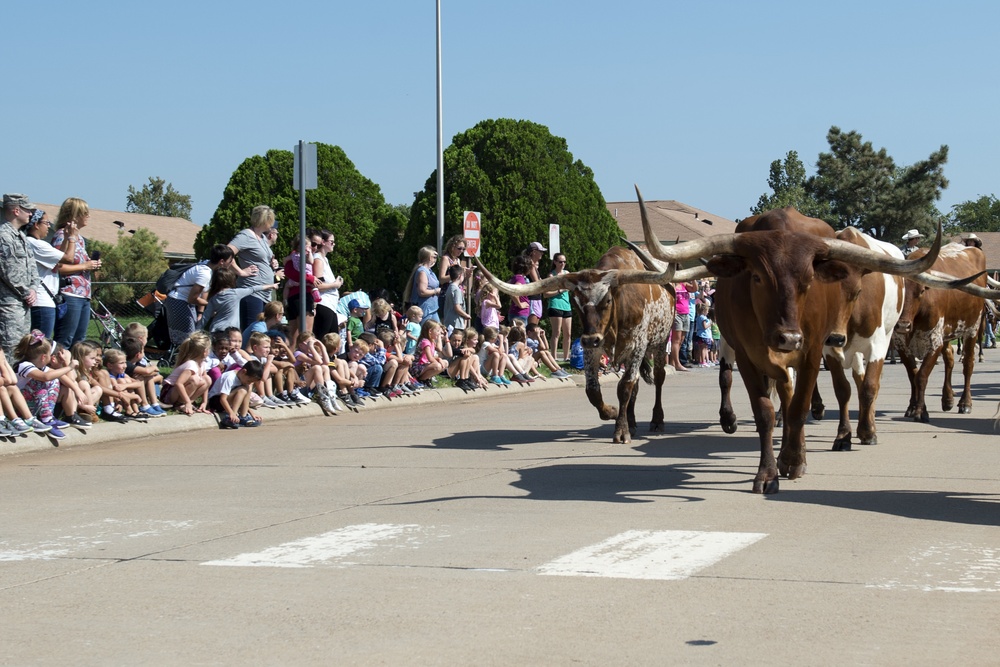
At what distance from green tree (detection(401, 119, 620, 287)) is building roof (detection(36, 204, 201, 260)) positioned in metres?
19.6

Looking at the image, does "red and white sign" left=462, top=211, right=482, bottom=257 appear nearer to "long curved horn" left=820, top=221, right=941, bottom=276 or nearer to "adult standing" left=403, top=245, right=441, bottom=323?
"adult standing" left=403, top=245, right=441, bottom=323

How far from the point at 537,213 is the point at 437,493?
105 ft

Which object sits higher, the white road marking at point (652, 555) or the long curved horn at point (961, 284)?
the long curved horn at point (961, 284)

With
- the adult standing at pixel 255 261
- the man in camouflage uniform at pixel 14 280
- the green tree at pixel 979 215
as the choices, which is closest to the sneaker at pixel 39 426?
the man in camouflage uniform at pixel 14 280

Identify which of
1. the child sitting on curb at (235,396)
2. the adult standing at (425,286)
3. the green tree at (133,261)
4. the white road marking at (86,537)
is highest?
the green tree at (133,261)

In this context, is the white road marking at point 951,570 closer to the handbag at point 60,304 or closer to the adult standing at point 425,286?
the handbag at point 60,304

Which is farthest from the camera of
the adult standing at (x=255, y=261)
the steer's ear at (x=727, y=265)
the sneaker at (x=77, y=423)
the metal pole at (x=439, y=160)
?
the metal pole at (x=439, y=160)

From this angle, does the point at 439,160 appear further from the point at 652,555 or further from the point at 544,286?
the point at 652,555

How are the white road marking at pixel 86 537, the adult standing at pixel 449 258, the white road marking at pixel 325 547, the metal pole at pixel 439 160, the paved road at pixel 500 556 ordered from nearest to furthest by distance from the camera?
the paved road at pixel 500 556
the white road marking at pixel 325 547
the white road marking at pixel 86 537
the adult standing at pixel 449 258
the metal pole at pixel 439 160

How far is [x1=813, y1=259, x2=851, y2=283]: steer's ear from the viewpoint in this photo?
31.4ft

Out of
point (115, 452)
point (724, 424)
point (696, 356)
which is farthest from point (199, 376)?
point (696, 356)

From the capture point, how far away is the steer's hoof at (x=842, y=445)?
1185 cm

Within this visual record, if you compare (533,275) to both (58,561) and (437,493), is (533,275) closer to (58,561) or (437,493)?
(437,493)

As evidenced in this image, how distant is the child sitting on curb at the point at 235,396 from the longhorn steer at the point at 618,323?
3535mm
